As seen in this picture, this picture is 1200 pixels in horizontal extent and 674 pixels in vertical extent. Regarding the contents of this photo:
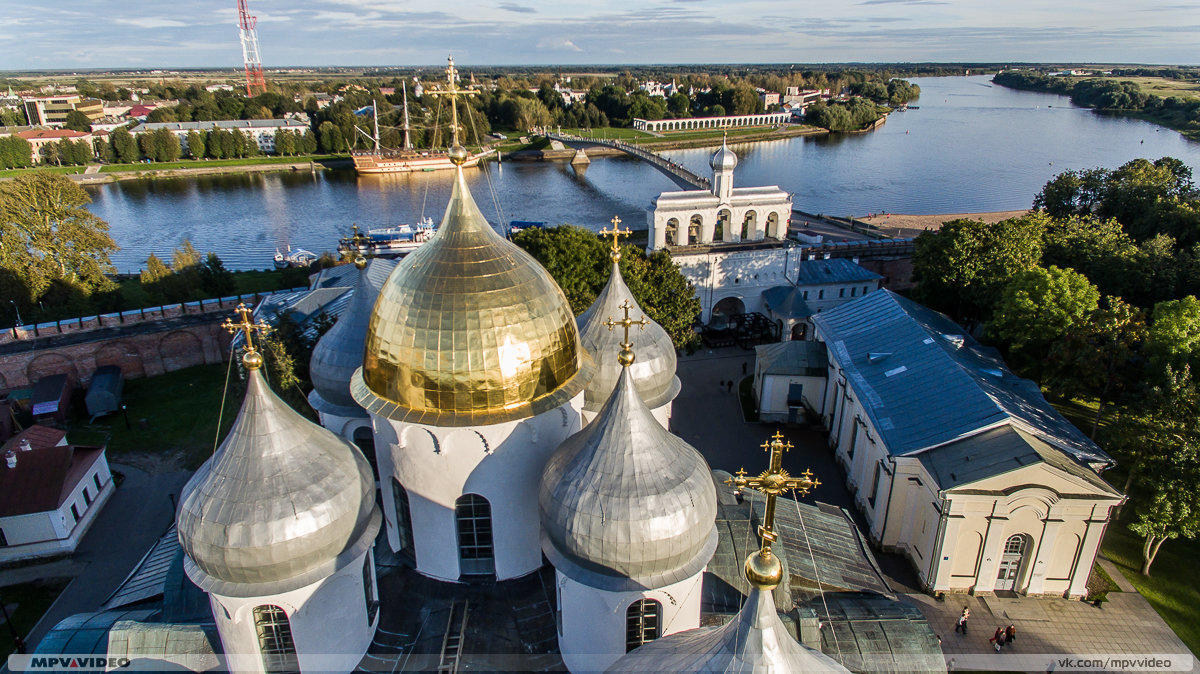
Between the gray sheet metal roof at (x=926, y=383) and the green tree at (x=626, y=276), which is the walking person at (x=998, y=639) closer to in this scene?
the gray sheet metal roof at (x=926, y=383)

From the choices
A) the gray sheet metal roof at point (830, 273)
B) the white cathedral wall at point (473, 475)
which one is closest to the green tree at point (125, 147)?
the gray sheet metal roof at point (830, 273)

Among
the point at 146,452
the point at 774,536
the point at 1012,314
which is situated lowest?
the point at 146,452

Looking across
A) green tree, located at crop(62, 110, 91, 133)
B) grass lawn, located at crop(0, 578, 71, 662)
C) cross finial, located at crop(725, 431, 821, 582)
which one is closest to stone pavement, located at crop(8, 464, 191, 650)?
grass lawn, located at crop(0, 578, 71, 662)

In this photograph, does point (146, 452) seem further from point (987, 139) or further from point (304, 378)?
point (987, 139)

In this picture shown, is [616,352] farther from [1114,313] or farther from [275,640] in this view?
[1114,313]

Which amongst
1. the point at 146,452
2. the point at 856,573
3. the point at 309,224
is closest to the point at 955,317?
the point at 856,573

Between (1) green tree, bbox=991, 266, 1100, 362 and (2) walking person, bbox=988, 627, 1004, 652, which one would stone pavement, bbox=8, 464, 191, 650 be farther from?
(1) green tree, bbox=991, 266, 1100, 362

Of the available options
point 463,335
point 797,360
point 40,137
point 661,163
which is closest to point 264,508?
point 463,335
